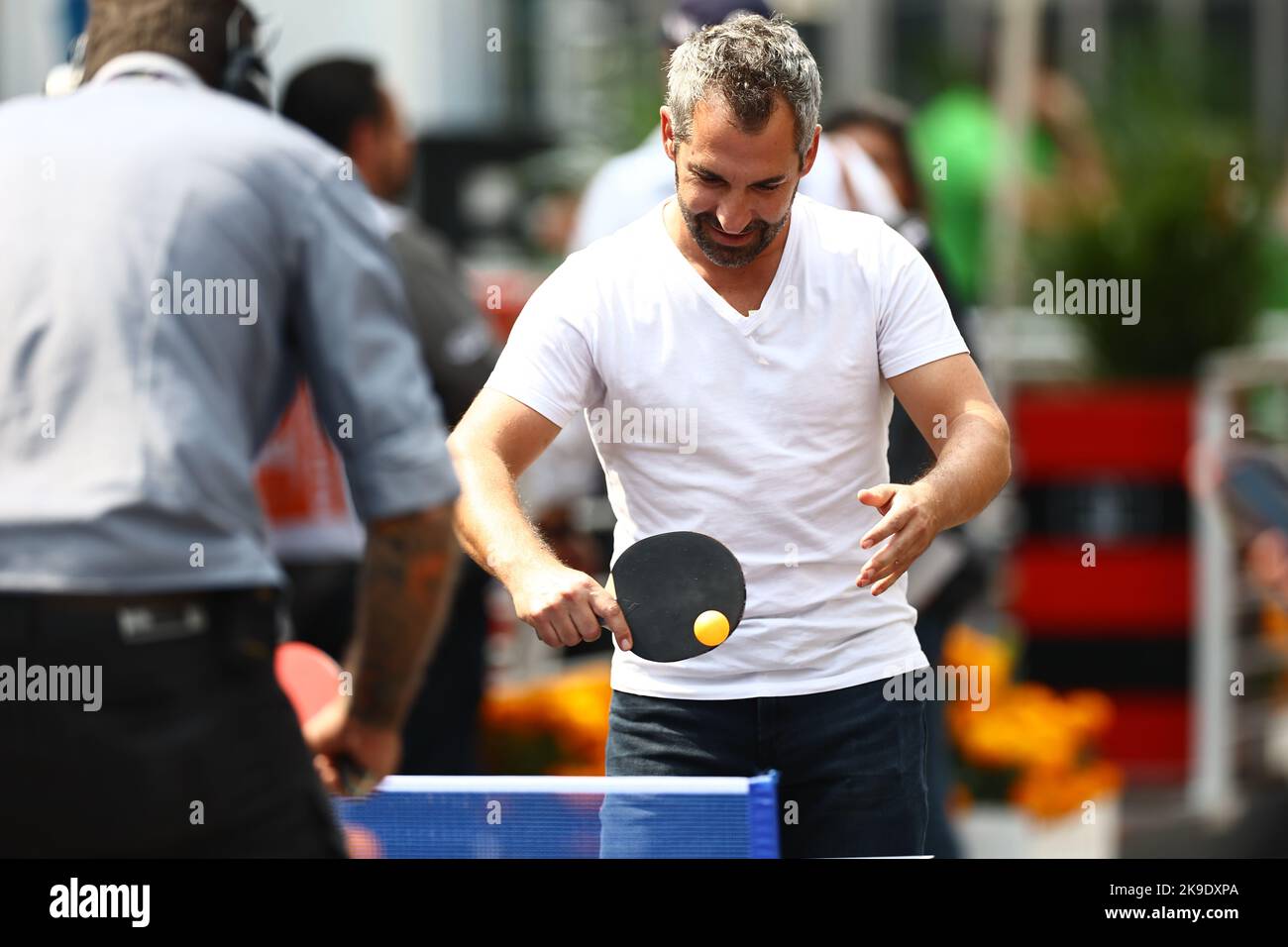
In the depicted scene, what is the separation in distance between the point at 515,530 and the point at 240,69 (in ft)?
2.45

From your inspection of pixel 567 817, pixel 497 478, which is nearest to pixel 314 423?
pixel 497 478

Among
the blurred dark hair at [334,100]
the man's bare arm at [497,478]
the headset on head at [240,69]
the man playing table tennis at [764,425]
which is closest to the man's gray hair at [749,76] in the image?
the man playing table tennis at [764,425]

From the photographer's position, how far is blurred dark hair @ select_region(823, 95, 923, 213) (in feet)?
15.8

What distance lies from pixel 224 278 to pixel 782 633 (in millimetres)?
953

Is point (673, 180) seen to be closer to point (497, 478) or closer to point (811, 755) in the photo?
point (497, 478)

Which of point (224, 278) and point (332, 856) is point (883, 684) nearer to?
point (332, 856)

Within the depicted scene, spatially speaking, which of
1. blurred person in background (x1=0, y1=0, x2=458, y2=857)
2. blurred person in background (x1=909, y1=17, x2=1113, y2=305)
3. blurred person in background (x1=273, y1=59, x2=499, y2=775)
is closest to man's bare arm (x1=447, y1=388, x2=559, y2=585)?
blurred person in background (x1=0, y1=0, x2=458, y2=857)

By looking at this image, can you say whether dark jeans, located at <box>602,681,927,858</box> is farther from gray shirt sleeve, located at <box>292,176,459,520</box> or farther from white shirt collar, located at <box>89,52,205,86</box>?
white shirt collar, located at <box>89,52,205,86</box>

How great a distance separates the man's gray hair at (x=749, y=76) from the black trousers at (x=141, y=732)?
0.94 meters

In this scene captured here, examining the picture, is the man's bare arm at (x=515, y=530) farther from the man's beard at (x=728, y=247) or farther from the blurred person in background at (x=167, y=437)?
the man's beard at (x=728, y=247)

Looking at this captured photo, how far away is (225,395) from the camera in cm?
276

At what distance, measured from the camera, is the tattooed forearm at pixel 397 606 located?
2.87 meters

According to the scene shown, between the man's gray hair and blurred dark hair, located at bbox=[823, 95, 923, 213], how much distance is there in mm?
1631
